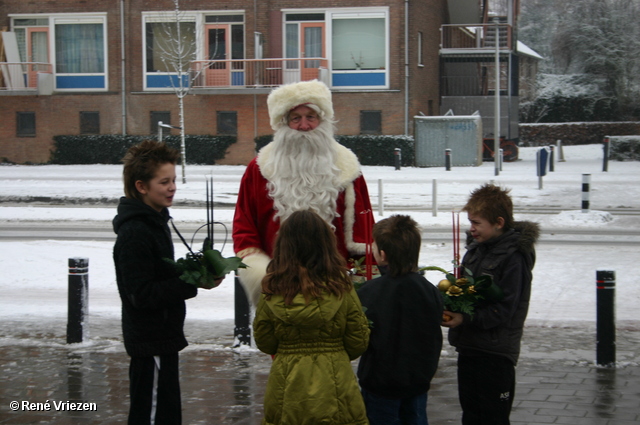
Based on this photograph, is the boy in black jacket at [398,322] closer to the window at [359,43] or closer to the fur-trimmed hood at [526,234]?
the fur-trimmed hood at [526,234]

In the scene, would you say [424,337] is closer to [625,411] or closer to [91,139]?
[625,411]

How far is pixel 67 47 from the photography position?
111ft

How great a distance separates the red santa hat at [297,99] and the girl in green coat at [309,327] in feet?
4.02

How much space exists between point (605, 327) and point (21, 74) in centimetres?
3165

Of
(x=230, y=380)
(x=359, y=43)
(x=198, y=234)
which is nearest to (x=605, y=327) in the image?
(x=230, y=380)

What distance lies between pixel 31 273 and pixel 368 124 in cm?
2312

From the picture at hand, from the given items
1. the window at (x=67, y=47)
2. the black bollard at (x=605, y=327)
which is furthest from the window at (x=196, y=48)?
the black bollard at (x=605, y=327)

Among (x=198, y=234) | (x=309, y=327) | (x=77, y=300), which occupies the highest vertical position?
(x=309, y=327)

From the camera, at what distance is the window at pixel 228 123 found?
33.2 m

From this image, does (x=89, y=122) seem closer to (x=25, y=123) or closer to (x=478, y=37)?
(x=25, y=123)

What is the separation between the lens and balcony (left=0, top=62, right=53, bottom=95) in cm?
3322

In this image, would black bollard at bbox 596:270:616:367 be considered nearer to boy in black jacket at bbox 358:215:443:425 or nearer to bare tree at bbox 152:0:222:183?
boy in black jacket at bbox 358:215:443:425

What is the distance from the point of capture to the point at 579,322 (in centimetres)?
814

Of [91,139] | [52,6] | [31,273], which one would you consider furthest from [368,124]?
[31,273]
